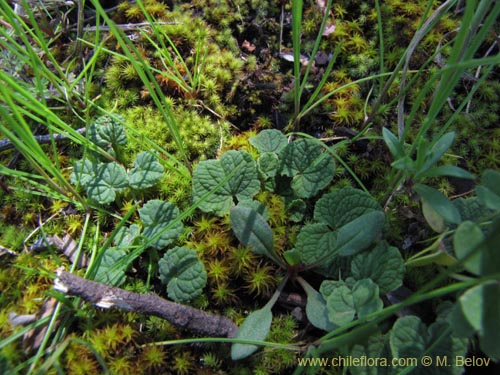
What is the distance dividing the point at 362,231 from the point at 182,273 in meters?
0.64

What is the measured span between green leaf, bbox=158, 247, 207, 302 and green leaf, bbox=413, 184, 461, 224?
0.76m

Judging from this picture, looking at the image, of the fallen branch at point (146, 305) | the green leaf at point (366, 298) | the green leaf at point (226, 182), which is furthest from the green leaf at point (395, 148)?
the fallen branch at point (146, 305)

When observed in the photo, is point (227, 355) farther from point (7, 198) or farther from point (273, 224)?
point (7, 198)

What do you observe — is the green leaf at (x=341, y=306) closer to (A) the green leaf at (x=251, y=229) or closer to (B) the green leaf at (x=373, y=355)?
(B) the green leaf at (x=373, y=355)

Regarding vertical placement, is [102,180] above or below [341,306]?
above

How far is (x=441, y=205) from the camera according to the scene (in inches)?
40.9

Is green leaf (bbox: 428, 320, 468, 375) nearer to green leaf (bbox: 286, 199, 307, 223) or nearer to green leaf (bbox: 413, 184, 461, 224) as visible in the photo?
green leaf (bbox: 413, 184, 461, 224)

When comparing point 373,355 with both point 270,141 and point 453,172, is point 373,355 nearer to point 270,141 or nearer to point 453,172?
point 453,172

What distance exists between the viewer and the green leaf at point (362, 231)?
1.21 metres

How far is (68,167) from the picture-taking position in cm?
156

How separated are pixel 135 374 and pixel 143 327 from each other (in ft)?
0.49

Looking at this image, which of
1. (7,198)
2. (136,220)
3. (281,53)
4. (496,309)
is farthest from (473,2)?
(7,198)

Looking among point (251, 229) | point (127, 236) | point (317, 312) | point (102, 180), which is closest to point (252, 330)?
point (317, 312)

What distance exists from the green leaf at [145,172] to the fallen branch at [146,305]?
42cm
